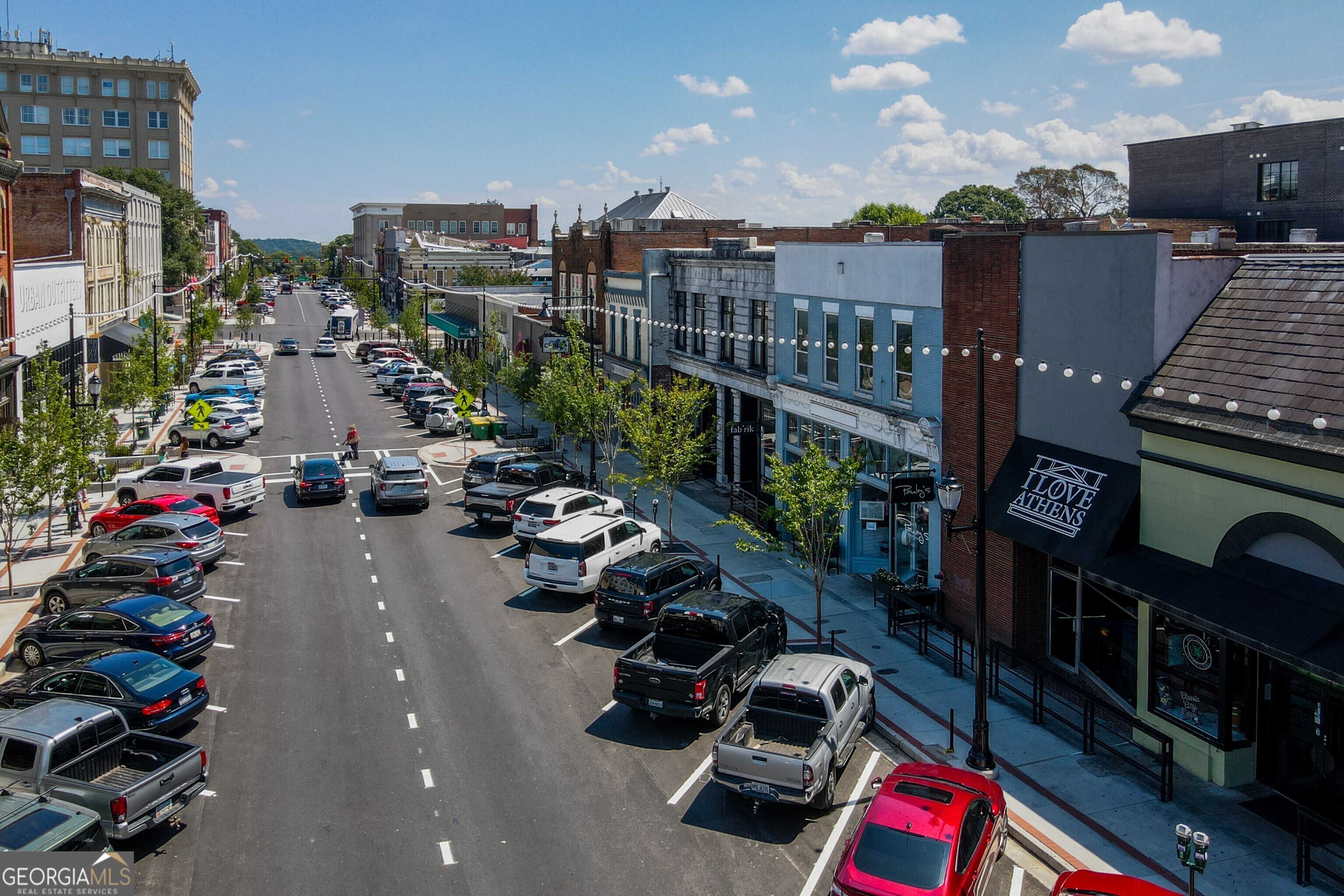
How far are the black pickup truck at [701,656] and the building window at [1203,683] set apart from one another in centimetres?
694

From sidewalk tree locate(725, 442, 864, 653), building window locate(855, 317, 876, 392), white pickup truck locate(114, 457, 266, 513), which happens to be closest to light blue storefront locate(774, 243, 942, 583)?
building window locate(855, 317, 876, 392)

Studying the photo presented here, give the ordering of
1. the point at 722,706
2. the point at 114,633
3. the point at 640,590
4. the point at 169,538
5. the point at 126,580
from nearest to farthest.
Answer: the point at 722,706
the point at 114,633
the point at 640,590
the point at 126,580
the point at 169,538

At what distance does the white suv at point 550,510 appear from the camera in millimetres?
30125

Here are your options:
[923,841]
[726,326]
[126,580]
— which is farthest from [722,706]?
[726,326]

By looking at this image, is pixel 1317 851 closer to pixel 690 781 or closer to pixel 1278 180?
pixel 690 781

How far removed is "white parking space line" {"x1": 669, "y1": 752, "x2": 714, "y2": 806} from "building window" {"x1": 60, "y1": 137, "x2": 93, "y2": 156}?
13836 cm

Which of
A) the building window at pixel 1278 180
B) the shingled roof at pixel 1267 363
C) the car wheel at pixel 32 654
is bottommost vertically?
the car wheel at pixel 32 654

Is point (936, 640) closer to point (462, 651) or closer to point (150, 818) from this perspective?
point (462, 651)

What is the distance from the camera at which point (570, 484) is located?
36625mm

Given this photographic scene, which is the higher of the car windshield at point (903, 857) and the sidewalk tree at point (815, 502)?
the sidewalk tree at point (815, 502)

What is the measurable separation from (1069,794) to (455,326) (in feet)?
252

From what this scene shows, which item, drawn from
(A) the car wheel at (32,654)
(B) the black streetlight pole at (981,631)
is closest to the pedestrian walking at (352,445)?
(A) the car wheel at (32,654)

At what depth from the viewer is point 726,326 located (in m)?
38.1

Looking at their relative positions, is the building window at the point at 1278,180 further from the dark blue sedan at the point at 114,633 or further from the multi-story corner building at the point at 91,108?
the multi-story corner building at the point at 91,108
